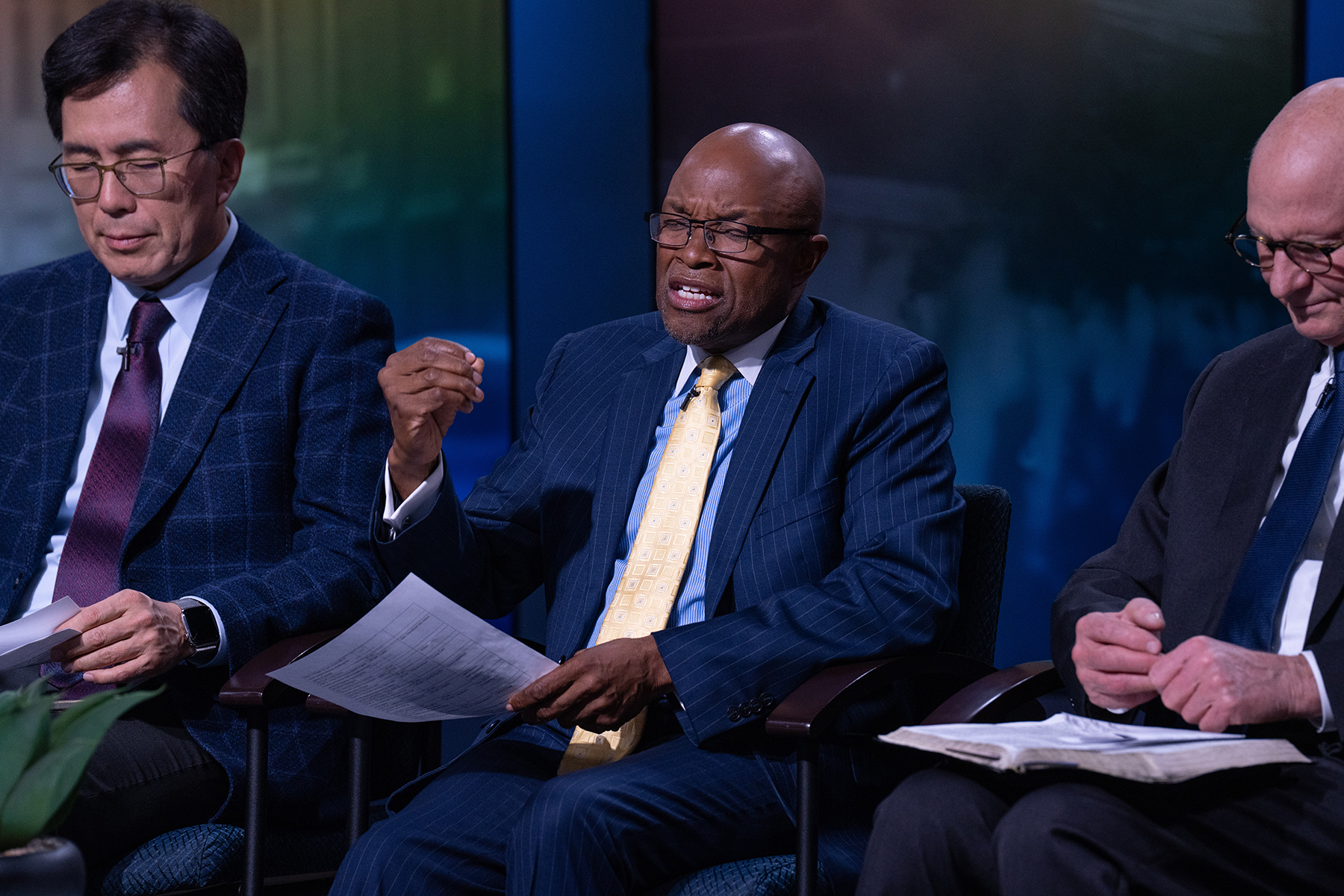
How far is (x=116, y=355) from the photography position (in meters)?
2.54

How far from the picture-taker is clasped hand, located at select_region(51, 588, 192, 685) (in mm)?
2096

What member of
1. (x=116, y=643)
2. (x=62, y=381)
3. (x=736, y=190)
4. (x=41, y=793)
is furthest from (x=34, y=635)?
(x=736, y=190)

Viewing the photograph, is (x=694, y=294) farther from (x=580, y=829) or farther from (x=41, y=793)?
(x=41, y=793)

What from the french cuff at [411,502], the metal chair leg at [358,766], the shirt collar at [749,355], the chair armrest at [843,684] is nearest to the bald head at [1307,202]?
the chair armrest at [843,684]

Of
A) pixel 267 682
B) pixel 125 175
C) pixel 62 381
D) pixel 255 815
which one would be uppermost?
pixel 125 175

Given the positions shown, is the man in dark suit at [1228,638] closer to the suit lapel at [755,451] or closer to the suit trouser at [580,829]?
the suit trouser at [580,829]

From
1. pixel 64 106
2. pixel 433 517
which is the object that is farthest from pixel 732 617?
pixel 64 106

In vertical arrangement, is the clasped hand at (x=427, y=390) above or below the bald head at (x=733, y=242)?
below

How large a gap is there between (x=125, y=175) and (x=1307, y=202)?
1901mm

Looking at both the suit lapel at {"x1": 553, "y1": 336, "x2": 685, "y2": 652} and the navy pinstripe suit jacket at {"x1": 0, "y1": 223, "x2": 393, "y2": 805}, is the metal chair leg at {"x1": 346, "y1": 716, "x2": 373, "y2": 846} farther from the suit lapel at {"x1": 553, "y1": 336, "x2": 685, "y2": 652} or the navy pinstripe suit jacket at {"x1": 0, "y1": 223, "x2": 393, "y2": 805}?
the suit lapel at {"x1": 553, "y1": 336, "x2": 685, "y2": 652}

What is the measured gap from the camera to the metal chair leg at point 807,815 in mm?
1889

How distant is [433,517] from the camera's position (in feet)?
7.48

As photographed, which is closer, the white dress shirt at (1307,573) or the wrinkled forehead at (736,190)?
the white dress shirt at (1307,573)

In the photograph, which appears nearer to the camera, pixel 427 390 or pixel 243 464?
pixel 427 390
